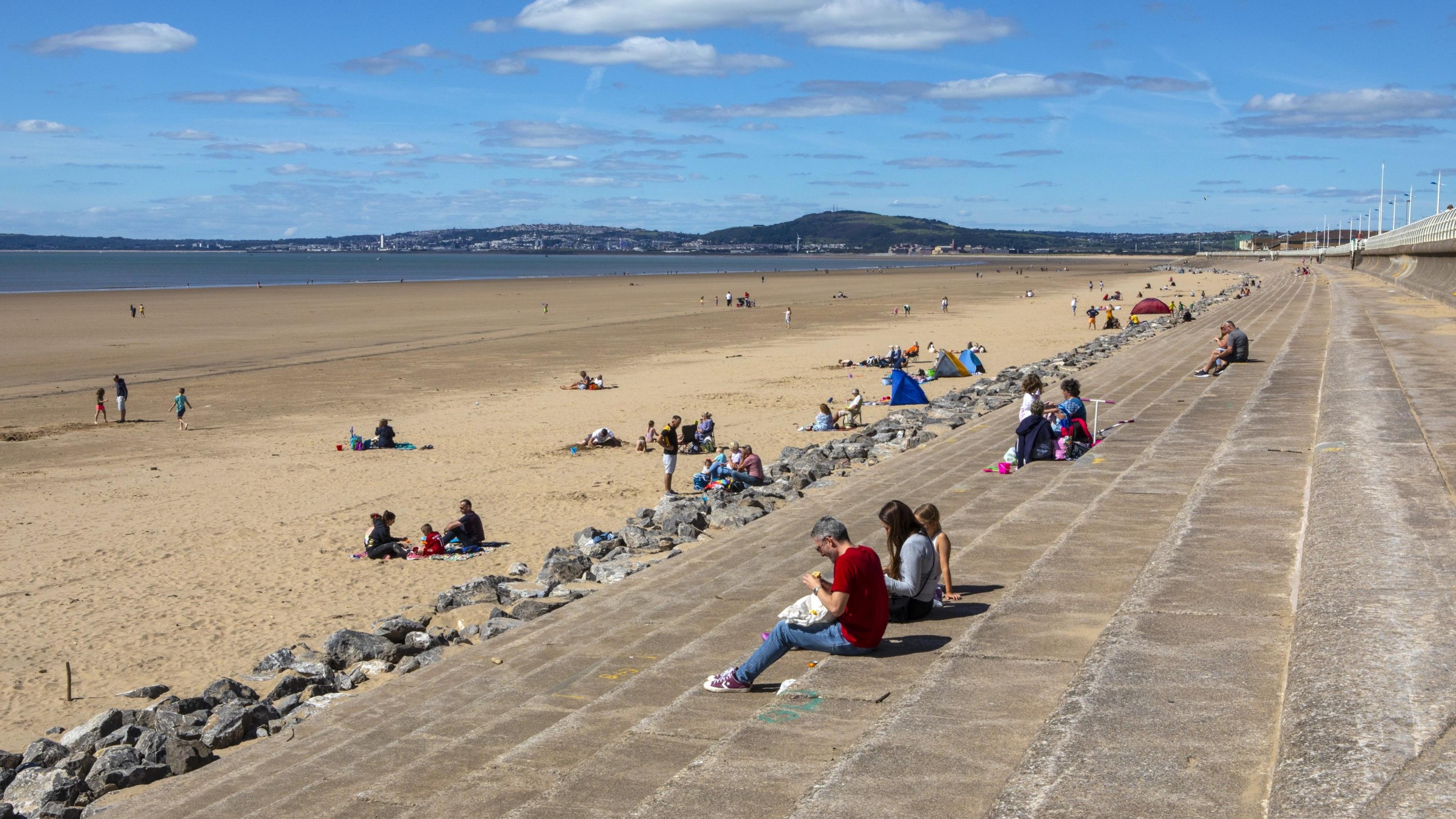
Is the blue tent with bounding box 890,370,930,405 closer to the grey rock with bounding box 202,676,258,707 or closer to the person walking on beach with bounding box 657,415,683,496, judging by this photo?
the person walking on beach with bounding box 657,415,683,496

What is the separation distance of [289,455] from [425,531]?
27.2 feet

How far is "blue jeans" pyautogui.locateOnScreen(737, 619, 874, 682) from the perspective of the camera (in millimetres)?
6566

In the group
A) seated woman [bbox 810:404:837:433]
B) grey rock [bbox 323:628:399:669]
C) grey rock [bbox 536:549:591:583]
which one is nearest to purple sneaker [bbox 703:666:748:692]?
grey rock [bbox 323:628:399:669]

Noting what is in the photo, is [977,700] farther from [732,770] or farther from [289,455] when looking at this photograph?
[289,455]

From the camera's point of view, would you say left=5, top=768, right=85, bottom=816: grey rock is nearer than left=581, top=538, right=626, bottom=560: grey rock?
Yes

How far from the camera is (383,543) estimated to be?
13.4 m

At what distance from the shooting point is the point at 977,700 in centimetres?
582

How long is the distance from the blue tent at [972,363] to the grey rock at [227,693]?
971 inches

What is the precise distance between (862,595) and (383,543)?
8.19 metres

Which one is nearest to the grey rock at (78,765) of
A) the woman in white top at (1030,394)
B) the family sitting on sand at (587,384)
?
the woman in white top at (1030,394)

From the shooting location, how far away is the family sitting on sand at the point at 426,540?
13.3m

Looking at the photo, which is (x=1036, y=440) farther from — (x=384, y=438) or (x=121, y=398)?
(x=121, y=398)

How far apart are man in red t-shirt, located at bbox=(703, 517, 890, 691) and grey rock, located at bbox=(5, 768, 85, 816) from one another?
3.62 meters

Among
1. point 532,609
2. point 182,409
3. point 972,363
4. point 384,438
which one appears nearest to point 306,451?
point 384,438
